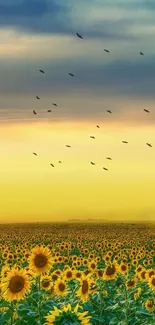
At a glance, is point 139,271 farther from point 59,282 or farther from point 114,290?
point 59,282

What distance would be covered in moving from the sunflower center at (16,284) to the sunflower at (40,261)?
99.4 inches

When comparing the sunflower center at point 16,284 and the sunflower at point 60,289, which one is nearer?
the sunflower center at point 16,284

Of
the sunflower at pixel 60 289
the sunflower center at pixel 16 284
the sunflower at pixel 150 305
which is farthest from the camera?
the sunflower at pixel 60 289

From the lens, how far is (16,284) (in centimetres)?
1185

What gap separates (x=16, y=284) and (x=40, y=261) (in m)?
2.67

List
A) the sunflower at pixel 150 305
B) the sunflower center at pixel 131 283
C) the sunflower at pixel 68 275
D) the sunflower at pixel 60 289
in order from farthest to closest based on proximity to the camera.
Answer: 1. the sunflower at pixel 68 275
2. the sunflower center at pixel 131 283
3. the sunflower at pixel 60 289
4. the sunflower at pixel 150 305

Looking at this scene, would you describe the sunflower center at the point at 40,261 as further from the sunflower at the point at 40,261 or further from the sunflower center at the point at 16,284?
the sunflower center at the point at 16,284

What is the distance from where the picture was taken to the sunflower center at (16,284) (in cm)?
1182

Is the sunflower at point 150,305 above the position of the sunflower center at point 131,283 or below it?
below

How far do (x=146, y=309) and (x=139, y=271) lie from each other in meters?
4.98

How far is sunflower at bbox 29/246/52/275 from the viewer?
1448cm

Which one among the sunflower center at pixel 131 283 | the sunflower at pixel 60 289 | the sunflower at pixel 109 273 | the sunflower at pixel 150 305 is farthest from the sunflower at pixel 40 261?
the sunflower center at pixel 131 283

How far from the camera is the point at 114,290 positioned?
19297 millimetres

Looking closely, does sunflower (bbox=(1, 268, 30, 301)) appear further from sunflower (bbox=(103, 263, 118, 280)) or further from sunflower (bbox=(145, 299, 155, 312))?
sunflower (bbox=(103, 263, 118, 280))
